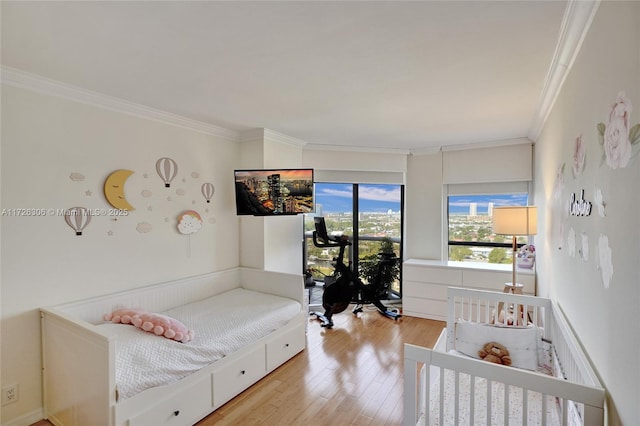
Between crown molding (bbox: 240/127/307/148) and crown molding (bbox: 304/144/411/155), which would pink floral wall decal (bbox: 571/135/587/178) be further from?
crown molding (bbox: 304/144/411/155)

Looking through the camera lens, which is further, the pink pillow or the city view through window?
the city view through window

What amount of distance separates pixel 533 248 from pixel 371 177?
2.19 m

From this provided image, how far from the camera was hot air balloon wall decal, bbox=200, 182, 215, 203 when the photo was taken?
3355 millimetres

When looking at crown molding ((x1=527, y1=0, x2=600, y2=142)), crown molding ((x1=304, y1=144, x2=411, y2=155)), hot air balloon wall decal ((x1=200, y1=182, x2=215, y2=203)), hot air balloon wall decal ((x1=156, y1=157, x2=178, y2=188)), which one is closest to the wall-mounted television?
hot air balloon wall decal ((x1=200, y1=182, x2=215, y2=203))

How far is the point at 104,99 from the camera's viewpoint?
2.48 m

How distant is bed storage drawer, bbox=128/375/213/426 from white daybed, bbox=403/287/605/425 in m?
1.42

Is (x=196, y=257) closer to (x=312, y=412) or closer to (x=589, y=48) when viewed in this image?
(x=312, y=412)

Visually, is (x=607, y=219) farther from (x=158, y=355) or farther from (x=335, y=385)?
(x=158, y=355)

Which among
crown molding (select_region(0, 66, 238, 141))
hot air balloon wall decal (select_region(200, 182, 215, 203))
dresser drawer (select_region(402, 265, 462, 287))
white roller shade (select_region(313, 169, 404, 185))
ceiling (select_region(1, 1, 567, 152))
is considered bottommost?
dresser drawer (select_region(402, 265, 462, 287))

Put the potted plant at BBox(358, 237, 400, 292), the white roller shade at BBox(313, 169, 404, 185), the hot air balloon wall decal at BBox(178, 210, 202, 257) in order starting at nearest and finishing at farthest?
the hot air balloon wall decal at BBox(178, 210, 202, 257)
the white roller shade at BBox(313, 169, 404, 185)
the potted plant at BBox(358, 237, 400, 292)

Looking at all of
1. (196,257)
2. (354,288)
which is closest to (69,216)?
(196,257)

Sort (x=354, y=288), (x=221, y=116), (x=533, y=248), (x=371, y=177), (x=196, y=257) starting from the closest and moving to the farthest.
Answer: (x=221, y=116), (x=196, y=257), (x=533, y=248), (x=354, y=288), (x=371, y=177)

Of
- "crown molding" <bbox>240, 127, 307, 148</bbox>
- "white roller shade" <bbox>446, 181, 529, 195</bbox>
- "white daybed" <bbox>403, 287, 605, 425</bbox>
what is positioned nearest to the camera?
"white daybed" <bbox>403, 287, 605, 425</bbox>

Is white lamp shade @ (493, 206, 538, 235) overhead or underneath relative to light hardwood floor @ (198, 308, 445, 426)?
overhead
